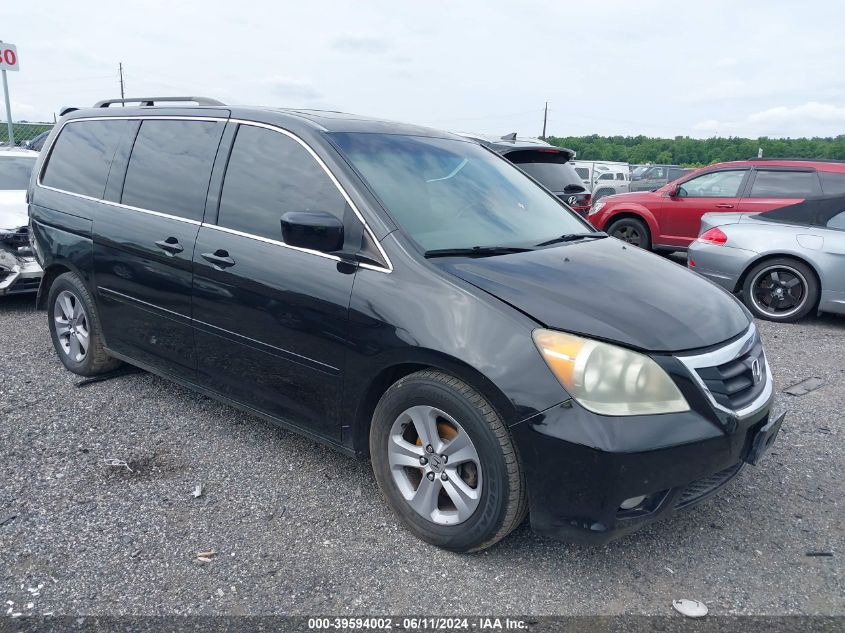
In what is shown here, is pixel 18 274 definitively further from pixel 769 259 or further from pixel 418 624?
pixel 769 259

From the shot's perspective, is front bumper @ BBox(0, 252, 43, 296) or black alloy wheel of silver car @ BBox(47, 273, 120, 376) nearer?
black alloy wheel of silver car @ BBox(47, 273, 120, 376)

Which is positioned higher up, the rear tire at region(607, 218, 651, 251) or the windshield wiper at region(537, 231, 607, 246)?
the windshield wiper at region(537, 231, 607, 246)

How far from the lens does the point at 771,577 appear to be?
273 centimetres

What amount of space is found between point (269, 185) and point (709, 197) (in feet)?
26.7

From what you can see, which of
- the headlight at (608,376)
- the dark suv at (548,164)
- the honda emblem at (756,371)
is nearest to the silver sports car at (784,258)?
the dark suv at (548,164)

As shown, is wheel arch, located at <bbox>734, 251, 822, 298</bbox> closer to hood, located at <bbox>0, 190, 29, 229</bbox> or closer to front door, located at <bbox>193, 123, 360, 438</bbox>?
front door, located at <bbox>193, 123, 360, 438</bbox>

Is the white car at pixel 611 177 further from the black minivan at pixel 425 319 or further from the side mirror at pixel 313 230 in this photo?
the side mirror at pixel 313 230

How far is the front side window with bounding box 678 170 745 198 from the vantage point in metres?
9.62

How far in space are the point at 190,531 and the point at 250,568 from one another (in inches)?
16.1

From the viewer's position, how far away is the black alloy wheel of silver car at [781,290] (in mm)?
6859

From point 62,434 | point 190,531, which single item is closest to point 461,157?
point 190,531

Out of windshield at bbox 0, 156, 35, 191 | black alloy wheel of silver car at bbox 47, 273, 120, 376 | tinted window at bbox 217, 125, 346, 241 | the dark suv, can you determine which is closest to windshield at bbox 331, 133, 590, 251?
tinted window at bbox 217, 125, 346, 241

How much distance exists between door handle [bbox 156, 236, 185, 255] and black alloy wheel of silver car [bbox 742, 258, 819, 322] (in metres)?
5.95

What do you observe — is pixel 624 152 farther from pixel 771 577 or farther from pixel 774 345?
pixel 771 577
